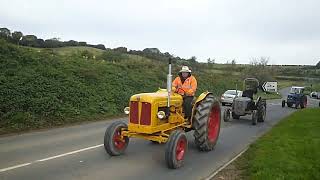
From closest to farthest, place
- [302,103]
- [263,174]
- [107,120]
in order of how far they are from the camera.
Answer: [263,174], [107,120], [302,103]

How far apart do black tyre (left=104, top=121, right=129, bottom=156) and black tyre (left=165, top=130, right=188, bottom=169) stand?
5.22 feet

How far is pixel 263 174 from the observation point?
28.9 feet

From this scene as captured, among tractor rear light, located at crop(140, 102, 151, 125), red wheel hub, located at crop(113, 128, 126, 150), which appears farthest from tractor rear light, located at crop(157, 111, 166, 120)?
red wheel hub, located at crop(113, 128, 126, 150)

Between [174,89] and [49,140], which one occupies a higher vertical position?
[174,89]

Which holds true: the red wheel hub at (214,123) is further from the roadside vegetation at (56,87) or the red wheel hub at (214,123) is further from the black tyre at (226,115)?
the black tyre at (226,115)

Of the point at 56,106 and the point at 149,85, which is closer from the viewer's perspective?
the point at 56,106

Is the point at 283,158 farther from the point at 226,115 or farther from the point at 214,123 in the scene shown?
the point at 226,115

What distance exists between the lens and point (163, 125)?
10.5 m

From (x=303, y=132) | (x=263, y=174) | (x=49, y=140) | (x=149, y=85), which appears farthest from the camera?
(x=149, y=85)

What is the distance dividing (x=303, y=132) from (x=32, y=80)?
11.5m

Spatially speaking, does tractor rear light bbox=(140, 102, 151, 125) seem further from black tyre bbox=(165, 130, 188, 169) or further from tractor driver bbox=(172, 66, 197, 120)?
tractor driver bbox=(172, 66, 197, 120)

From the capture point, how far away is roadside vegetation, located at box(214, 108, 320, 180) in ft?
29.7

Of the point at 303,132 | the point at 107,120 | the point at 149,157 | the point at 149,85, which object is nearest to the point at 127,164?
the point at 149,157

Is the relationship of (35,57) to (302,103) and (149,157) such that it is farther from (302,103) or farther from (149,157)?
(302,103)
